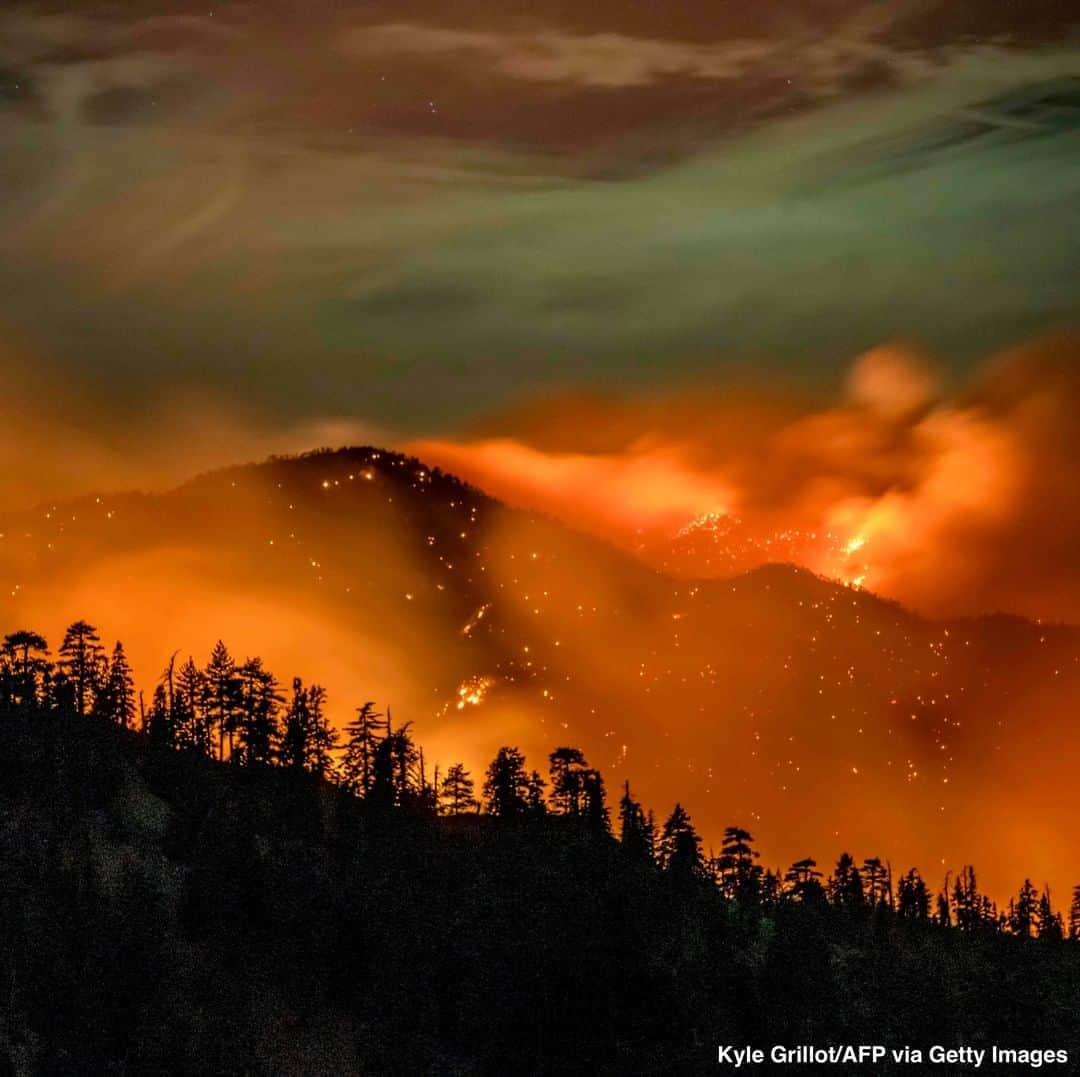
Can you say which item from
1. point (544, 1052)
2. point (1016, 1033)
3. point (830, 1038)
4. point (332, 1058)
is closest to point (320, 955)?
point (332, 1058)

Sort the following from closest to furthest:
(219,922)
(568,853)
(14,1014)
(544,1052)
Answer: (14,1014)
(544,1052)
(219,922)
(568,853)

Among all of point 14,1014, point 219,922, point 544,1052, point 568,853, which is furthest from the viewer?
point 568,853

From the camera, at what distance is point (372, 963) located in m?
179

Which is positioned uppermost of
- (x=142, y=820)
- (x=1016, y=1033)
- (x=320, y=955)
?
(x=142, y=820)

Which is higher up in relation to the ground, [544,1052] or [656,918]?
[656,918]

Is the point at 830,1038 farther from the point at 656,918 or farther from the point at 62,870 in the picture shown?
the point at 62,870

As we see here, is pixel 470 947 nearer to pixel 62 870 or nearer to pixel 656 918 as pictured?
pixel 656 918

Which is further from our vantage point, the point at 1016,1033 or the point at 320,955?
the point at 1016,1033

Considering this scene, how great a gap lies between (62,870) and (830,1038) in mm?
84179

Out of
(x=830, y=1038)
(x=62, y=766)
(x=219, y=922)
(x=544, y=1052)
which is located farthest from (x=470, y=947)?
(x=62, y=766)

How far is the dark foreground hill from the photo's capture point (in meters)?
161

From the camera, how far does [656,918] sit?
18388 centimetres

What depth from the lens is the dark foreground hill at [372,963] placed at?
161 meters

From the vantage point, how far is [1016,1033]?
192 m
